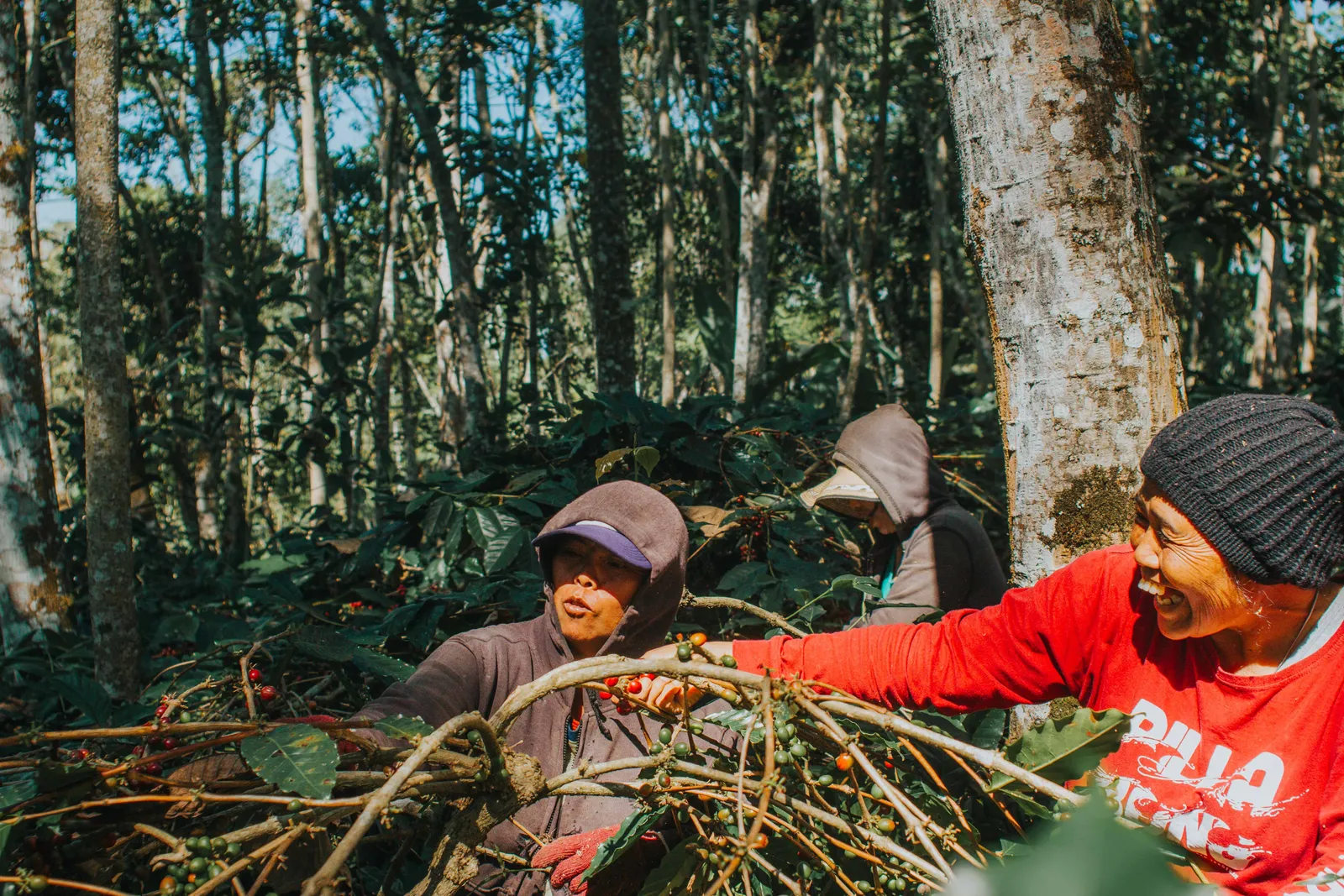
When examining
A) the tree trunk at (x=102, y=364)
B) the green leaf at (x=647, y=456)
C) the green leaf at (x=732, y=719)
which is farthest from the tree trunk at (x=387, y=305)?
the green leaf at (x=732, y=719)

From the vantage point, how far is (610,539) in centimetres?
200

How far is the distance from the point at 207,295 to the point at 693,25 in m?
6.51

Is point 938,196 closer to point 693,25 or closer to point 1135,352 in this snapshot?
point 693,25

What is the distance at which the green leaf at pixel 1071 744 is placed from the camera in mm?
1191

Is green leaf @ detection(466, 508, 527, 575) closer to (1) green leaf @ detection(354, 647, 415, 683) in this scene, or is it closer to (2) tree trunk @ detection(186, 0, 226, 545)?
(1) green leaf @ detection(354, 647, 415, 683)

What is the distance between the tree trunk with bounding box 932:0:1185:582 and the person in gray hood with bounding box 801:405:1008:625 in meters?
0.82

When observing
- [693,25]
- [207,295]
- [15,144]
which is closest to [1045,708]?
[15,144]

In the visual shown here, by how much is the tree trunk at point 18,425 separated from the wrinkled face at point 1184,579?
481 cm

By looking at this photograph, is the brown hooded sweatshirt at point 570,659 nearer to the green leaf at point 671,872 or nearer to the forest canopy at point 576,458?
the forest canopy at point 576,458

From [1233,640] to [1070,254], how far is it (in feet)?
2.64

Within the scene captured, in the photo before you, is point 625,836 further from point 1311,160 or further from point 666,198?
point 1311,160

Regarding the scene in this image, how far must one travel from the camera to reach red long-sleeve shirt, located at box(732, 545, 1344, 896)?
1354 millimetres

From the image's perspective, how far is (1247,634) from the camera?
144 cm

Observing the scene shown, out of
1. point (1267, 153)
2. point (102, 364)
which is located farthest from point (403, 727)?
point (1267, 153)
